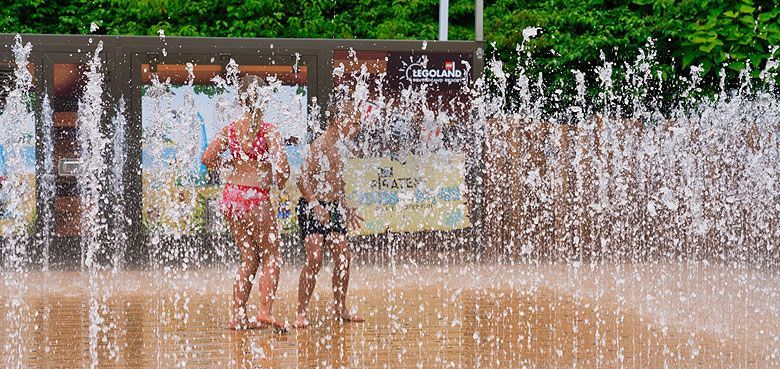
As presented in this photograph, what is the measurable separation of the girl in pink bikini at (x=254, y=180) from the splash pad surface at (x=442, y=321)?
1.46ft

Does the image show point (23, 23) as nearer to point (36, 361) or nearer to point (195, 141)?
point (195, 141)

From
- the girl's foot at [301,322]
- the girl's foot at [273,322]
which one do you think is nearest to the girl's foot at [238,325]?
the girl's foot at [273,322]

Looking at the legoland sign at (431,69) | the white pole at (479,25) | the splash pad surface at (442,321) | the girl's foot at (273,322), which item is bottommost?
the splash pad surface at (442,321)

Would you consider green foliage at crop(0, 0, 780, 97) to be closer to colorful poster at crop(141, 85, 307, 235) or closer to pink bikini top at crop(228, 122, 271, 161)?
colorful poster at crop(141, 85, 307, 235)

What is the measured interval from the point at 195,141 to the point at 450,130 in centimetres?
258

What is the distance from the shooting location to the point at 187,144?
1179 cm

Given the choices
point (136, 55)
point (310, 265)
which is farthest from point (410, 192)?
point (310, 265)

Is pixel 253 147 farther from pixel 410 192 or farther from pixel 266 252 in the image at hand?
pixel 410 192

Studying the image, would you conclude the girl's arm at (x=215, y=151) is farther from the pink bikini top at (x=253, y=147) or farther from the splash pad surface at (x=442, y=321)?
the splash pad surface at (x=442, y=321)

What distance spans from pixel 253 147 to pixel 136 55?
4531 mm

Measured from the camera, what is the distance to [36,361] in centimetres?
662

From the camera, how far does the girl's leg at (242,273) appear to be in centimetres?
757

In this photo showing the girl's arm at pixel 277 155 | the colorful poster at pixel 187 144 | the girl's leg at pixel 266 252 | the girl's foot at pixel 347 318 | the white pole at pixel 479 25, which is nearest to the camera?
the girl's arm at pixel 277 155

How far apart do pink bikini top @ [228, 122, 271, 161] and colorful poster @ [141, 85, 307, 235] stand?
4.07 m
